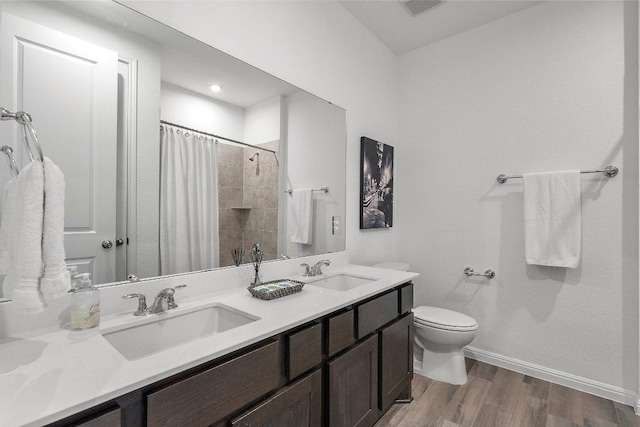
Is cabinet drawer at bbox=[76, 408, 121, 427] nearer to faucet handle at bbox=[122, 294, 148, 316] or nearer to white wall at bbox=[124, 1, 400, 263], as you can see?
faucet handle at bbox=[122, 294, 148, 316]

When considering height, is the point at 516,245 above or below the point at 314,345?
above

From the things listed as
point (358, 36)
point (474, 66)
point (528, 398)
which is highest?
point (358, 36)

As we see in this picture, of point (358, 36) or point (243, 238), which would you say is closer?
point (243, 238)

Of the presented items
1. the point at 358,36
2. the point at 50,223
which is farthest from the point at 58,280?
the point at 358,36

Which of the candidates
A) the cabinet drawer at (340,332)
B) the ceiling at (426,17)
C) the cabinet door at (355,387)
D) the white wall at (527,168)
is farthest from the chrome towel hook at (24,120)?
the white wall at (527,168)

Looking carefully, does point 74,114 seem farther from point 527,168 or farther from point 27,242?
point 527,168

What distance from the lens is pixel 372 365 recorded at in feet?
5.23

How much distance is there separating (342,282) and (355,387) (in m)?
0.72

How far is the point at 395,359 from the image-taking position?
1786 mm

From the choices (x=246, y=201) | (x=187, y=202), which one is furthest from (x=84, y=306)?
(x=246, y=201)

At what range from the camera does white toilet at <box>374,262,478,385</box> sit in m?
2.12

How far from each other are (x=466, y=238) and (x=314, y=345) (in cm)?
189

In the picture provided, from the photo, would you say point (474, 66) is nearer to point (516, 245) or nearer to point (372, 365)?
point (516, 245)

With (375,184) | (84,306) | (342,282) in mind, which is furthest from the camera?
(375,184)
